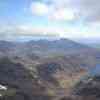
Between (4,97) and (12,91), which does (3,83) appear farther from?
(4,97)

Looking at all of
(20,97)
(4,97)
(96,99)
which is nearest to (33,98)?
(20,97)

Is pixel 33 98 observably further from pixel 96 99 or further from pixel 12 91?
pixel 96 99

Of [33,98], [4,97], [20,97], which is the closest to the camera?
[4,97]

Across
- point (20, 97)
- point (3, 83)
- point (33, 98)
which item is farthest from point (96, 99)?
point (3, 83)

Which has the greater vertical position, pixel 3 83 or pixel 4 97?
pixel 3 83

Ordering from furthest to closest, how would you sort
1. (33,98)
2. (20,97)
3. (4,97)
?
(33,98) < (20,97) < (4,97)

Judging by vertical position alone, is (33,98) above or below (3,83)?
below

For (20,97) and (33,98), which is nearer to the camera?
(20,97)

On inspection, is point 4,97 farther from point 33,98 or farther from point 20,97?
point 33,98
